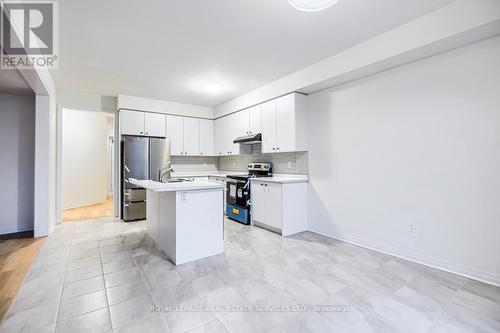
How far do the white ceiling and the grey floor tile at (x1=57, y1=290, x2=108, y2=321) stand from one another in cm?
255

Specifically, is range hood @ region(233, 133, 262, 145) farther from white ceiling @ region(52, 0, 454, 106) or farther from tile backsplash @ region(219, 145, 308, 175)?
white ceiling @ region(52, 0, 454, 106)

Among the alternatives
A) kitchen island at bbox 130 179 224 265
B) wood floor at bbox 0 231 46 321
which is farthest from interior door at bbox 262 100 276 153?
wood floor at bbox 0 231 46 321

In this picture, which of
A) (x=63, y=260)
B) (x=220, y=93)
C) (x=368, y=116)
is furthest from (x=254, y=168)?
(x=63, y=260)

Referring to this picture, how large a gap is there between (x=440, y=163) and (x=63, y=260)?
14.4ft

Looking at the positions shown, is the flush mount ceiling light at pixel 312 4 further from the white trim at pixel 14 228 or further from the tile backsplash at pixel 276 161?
the white trim at pixel 14 228

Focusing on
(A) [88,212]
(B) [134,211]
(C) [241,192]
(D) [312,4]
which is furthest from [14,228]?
(D) [312,4]

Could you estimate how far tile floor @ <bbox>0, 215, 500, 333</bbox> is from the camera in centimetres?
168

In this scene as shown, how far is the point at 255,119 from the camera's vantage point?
462 cm

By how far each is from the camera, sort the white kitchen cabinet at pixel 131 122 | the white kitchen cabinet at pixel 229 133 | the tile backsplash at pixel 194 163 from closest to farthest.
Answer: the white kitchen cabinet at pixel 131 122, the white kitchen cabinet at pixel 229 133, the tile backsplash at pixel 194 163

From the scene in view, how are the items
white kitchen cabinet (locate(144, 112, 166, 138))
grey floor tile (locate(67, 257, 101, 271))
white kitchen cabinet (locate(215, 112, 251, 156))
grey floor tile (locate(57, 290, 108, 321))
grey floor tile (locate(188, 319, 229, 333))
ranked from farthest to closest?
white kitchen cabinet (locate(215, 112, 251, 156)) < white kitchen cabinet (locate(144, 112, 166, 138)) < grey floor tile (locate(67, 257, 101, 271)) < grey floor tile (locate(57, 290, 108, 321)) < grey floor tile (locate(188, 319, 229, 333))

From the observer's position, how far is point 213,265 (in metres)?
2.61

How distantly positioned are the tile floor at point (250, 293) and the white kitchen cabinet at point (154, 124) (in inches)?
103

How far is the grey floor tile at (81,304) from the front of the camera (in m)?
1.80

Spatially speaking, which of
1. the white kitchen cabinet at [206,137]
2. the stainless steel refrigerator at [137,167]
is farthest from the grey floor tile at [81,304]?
the white kitchen cabinet at [206,137]
